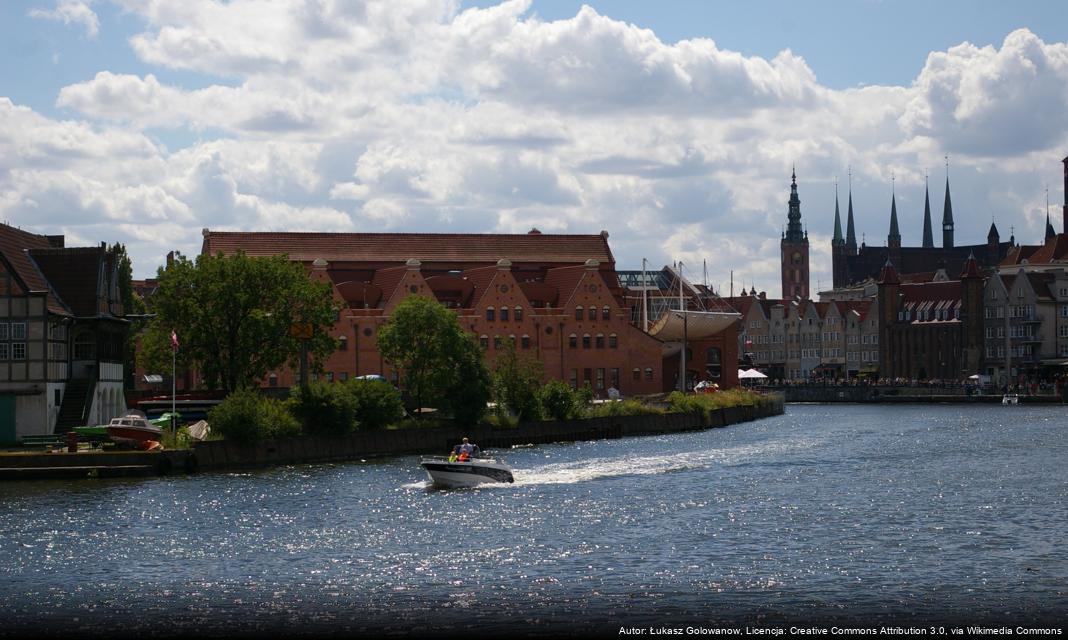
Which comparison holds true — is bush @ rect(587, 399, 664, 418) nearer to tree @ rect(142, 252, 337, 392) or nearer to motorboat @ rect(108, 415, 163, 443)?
tree @ rect(142, 252, 337, 392)

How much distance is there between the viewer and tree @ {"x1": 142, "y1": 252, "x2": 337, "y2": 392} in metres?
102

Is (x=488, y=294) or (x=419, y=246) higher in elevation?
(x=419, y=246)

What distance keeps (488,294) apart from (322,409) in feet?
223

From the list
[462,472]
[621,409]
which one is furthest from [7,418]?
[621,409]

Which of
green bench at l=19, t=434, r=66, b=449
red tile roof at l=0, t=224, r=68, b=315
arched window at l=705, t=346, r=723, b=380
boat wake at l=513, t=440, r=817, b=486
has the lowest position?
boat wake at l=513, t=440, r=817, b=486

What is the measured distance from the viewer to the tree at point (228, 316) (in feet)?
334

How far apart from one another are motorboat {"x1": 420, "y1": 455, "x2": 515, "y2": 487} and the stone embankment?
13.6m

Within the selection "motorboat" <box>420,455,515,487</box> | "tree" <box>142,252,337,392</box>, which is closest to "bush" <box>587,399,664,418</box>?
"tree" <box>142,252,337,392</box>

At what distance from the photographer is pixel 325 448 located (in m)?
91.8

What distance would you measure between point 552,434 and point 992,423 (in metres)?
49.1

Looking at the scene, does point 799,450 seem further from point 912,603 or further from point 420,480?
point 912,603

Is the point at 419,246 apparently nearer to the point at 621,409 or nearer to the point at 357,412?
the point at 621,409

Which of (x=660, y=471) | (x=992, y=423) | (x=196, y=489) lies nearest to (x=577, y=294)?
(x=992, y=423)

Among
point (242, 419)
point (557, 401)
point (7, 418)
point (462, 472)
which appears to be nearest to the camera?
point (462, 472)
